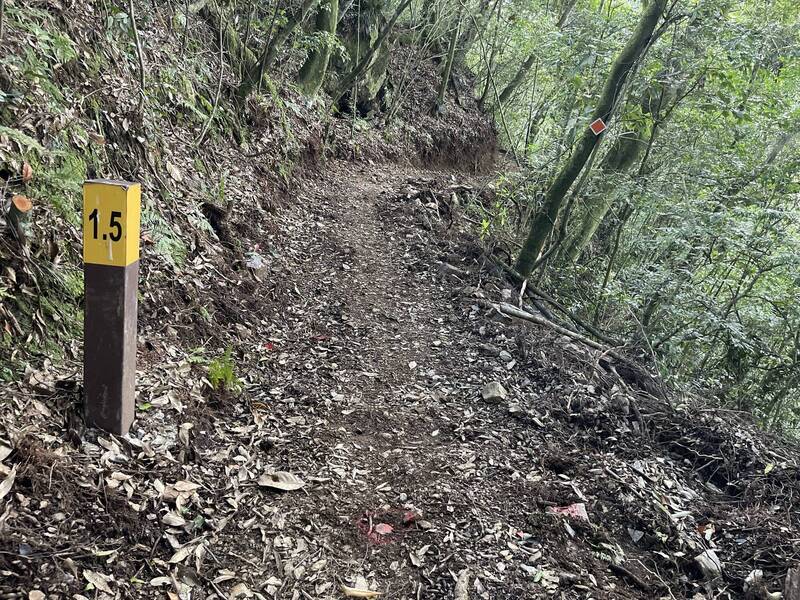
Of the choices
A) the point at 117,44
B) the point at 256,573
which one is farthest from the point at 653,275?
the point at 117,44

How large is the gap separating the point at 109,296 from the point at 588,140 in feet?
19.4

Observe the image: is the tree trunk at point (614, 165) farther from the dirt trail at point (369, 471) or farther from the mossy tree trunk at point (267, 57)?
the mossy tree trunk at point (267, 57)

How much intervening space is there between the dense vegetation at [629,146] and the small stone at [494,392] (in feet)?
7.10

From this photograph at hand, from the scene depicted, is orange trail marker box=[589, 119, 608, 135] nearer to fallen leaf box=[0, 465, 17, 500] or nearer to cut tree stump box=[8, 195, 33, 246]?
cut tree stump box=[8, 195, 33, 246]

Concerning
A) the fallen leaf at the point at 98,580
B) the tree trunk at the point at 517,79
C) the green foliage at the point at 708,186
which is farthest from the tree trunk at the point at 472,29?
the fallen leaf at the point at 98,580

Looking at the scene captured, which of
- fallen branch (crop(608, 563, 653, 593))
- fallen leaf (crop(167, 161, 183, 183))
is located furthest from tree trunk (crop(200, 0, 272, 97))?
fallen branch (crop(608, 563, 653, 593))

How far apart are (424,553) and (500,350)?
304cm

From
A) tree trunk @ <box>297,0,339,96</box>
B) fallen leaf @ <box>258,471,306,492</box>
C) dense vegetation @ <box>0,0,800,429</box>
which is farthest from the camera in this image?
tree trunk @ <box>297,0,339,96</box>

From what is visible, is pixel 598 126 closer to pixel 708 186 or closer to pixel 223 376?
pixel 708 186

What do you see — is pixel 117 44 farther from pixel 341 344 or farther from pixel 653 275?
pixel 653 275

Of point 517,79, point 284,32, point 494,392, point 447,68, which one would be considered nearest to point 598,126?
point 494,392

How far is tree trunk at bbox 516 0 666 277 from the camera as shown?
6137 mm

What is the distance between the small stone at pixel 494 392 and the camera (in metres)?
5.08

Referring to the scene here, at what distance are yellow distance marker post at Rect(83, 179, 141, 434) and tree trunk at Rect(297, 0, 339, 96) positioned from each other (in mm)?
10084
